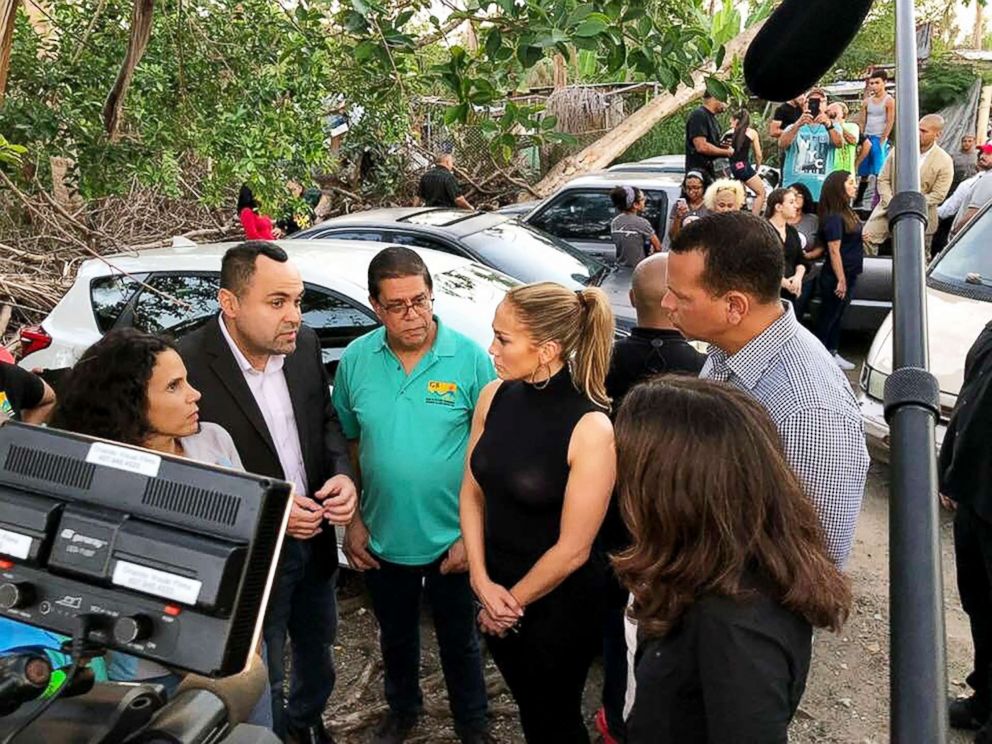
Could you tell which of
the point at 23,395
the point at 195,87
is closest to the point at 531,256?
the point at 195,87

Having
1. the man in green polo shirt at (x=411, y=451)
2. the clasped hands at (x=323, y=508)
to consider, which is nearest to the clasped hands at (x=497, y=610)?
the man in green polo shirt at (x=411, y=451)

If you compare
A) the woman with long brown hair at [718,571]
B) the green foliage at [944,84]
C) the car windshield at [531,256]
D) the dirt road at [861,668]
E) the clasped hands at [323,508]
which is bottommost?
the dirt road at [861,668]

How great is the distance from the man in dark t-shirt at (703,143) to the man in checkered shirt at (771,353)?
6.83 meters

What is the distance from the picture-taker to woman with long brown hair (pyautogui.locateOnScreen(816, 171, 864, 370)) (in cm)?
679

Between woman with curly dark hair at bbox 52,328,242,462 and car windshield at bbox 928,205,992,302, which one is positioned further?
car windshield at bbox 928,205,992,302

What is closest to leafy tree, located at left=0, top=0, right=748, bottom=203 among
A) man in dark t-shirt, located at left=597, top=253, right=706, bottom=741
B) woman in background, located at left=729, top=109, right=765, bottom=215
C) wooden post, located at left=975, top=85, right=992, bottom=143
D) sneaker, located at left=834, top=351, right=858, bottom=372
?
man in dark t-shirt, located at left=597, top=253, right=706, bottom=741

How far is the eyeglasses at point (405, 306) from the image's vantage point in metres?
2.79

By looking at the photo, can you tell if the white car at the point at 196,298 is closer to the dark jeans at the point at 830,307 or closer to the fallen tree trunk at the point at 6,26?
the fallen tree trunk at the point at 6,26

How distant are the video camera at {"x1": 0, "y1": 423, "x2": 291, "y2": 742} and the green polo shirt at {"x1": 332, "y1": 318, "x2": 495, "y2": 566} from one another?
160cm

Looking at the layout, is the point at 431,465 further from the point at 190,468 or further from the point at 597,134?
the point at 597,134

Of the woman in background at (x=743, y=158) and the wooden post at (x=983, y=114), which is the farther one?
the wooden post at (x=983, y=114)

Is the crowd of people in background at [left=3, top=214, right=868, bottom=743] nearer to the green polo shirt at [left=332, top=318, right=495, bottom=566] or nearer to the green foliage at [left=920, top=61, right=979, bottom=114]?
the green polo shirt at [left=332, top=318, right=495, bottom=566]

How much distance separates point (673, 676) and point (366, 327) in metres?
2.97

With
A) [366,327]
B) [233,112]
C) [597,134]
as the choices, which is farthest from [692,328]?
[597,134]
